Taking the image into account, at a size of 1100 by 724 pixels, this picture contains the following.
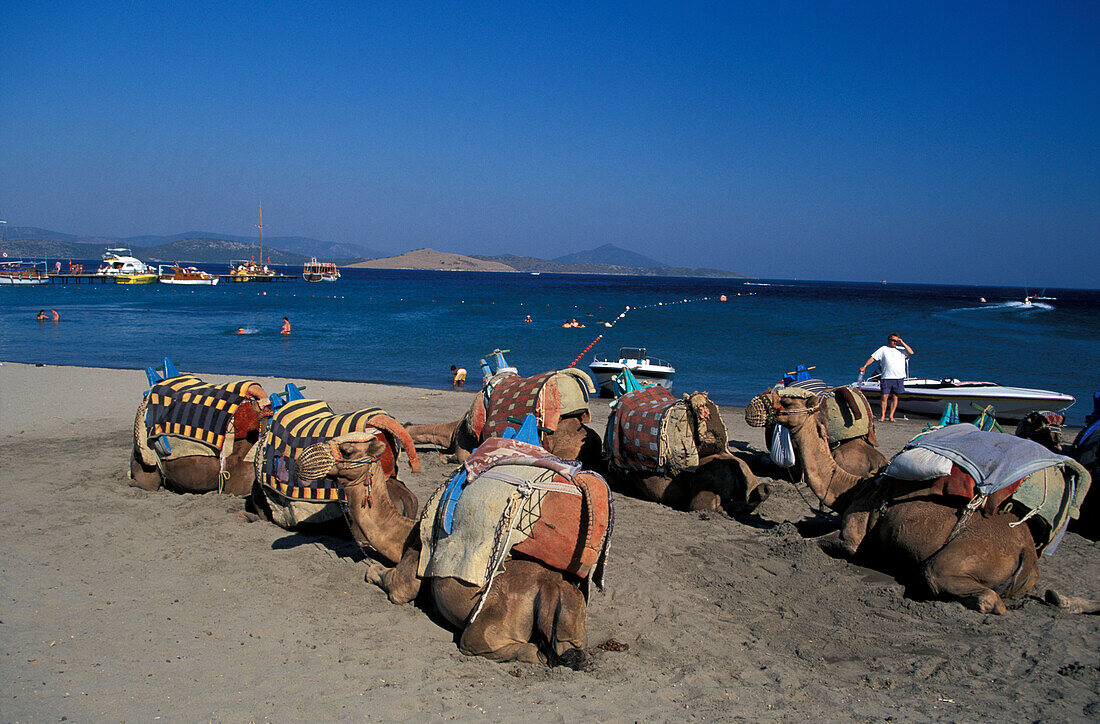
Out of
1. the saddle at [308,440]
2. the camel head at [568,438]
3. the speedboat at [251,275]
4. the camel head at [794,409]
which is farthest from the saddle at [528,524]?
the speedboat at [251,275]

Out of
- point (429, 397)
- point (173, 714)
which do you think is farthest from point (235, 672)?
point (429, 397)

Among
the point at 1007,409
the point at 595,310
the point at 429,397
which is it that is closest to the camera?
the point at 1007,409

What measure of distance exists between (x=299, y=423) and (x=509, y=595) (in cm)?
306

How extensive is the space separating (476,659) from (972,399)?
15.9m

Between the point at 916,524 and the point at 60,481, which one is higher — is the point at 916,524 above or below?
above

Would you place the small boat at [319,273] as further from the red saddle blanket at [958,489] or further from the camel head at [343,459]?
the red saddle blanket at [958,489]

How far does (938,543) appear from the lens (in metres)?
5.97

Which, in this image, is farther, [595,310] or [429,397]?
[595,310]

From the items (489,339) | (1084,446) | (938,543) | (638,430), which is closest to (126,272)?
(489,339)

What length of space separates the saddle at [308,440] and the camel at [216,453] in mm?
1243

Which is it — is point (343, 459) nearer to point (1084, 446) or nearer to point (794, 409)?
point (794, 409)

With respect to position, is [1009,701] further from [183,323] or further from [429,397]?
[183,323]

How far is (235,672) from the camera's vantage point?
15.2ft

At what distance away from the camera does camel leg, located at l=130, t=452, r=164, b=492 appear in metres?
8.73
